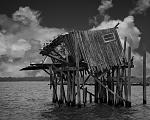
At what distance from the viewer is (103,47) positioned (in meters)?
27.3

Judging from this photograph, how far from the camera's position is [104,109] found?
91.5ft

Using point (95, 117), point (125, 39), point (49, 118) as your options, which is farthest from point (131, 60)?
point (49, 118)

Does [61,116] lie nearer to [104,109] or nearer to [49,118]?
[49,118]

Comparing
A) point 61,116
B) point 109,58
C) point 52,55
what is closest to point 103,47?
point 109,58

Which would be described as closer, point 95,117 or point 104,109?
point 95,117

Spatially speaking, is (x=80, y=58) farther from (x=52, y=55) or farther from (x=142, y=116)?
(x=142, y=116)

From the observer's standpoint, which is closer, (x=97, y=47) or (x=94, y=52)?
(x=94, y=52)

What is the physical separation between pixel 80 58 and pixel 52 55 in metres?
3.70

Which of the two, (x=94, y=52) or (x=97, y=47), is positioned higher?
(x=97, y=47)

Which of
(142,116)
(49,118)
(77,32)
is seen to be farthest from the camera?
(77,32)

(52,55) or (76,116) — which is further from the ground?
(52,55)

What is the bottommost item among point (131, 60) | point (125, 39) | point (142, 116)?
point (142, 116)

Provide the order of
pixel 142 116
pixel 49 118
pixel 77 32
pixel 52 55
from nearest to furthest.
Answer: pixel 49 118 < pixel 142 116 < pixel 77 32 < pixel 52 55

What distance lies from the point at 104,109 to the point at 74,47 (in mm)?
6303
